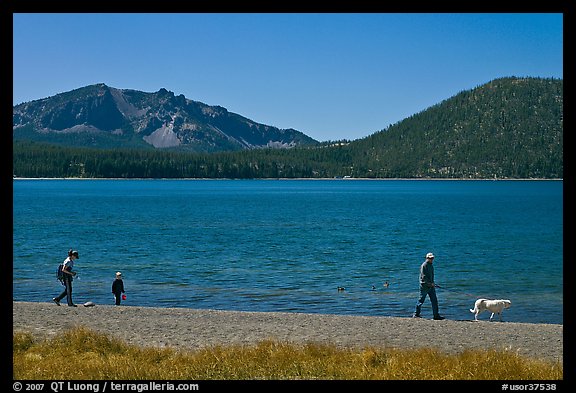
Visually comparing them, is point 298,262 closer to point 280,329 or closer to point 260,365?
point 280,329

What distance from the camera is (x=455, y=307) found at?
3194 centimetres

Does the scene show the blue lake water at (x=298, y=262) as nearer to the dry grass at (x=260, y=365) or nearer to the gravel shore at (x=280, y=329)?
the gravel shore at (x=280, y=329)

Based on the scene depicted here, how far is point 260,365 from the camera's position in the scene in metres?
12.0

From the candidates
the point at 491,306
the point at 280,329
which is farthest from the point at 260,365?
the point at 491,306

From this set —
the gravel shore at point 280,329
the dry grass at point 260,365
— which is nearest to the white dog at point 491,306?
the gravel shore at point 280,329

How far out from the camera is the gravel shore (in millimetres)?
19641

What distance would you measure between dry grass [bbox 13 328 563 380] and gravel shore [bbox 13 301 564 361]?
4195 mm

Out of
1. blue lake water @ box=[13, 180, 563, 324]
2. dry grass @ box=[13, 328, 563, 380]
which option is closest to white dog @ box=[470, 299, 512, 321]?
blue lake water @ box=[13, 180, 563, 324]

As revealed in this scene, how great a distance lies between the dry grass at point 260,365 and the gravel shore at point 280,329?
4195 millimetres

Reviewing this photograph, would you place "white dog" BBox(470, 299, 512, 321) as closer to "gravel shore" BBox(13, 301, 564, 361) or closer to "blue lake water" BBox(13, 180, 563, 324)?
"gravel shore" BBox(13, 301, 564, 361)

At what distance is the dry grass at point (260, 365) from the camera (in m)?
10.6
